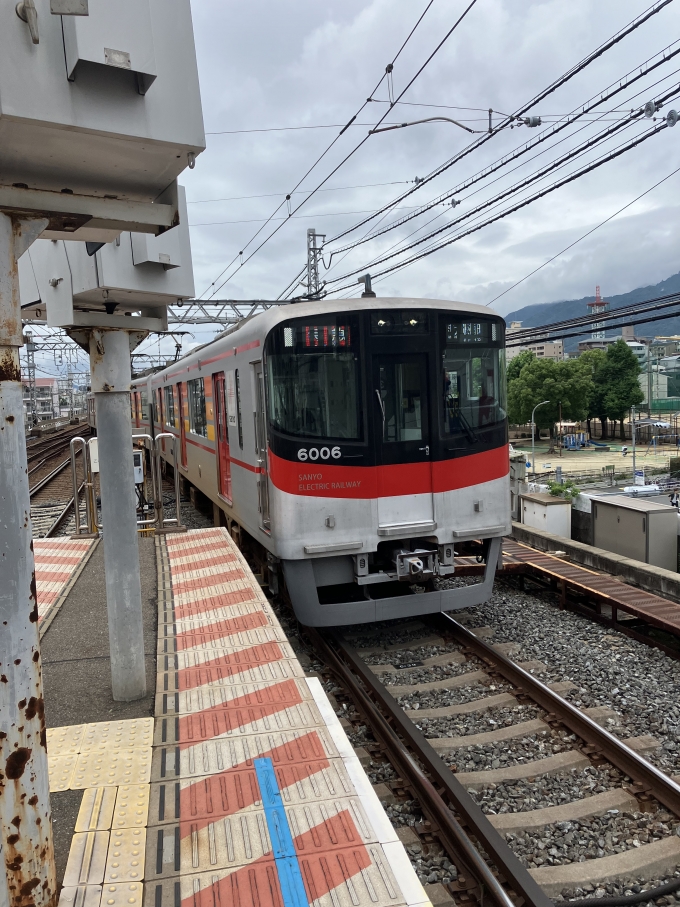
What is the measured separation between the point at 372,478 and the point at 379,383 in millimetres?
833

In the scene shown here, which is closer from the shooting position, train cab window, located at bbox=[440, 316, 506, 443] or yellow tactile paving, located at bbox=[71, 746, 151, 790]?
yellow tactile paving, located at bbox=[71, 746, 151, 790]

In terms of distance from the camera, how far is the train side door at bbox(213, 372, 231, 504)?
27.7 feet

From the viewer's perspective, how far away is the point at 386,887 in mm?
2404

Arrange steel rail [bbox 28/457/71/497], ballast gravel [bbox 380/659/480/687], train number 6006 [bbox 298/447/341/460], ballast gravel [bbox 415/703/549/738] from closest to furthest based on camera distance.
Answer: ballast gravel [bbox 415/703/549/738] < ballast gravel [bbox 380/659/480/687] < train number 6006 [bbox 298/447/341/460] < steel rail [bbox 28/457/71/497]

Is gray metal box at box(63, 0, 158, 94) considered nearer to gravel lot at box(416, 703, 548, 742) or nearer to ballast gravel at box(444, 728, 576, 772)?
ballast gravel at box(444, 728, 576, 772)

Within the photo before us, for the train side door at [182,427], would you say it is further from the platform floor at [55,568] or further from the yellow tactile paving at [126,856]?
the yellow tactile paving at [126,856]

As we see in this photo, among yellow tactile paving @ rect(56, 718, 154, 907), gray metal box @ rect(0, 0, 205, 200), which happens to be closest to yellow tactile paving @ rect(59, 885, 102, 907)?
yellow tactile paving @ rect(56, 718, 154, 907)

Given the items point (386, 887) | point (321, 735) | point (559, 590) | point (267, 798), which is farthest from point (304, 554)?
point (559, 590)

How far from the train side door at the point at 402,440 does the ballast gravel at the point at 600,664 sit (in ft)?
5.20

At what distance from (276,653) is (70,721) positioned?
52.3 inches

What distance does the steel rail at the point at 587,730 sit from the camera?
154 inches

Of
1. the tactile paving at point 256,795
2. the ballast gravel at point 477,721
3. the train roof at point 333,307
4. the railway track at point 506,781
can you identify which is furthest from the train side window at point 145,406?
the ballast gravel at point 477,721

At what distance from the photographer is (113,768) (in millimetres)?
3260

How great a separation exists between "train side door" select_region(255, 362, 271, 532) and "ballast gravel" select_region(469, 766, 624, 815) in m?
3.20
